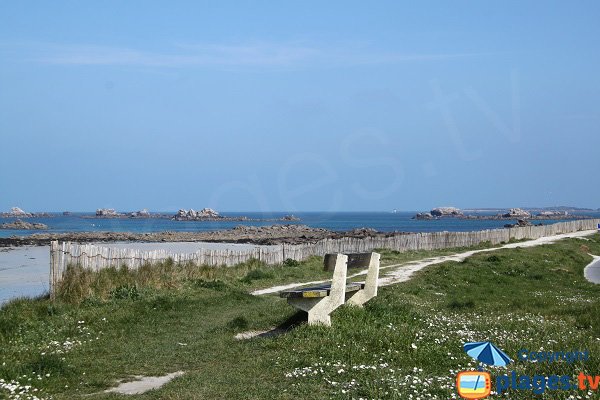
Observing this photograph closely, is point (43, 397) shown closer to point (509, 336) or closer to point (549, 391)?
point (549, 391)

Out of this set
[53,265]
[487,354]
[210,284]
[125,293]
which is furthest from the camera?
[210,284]

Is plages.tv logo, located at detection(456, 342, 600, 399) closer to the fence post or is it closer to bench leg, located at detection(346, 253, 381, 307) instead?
bench leg, located at detection(346, 253, 381, 307)

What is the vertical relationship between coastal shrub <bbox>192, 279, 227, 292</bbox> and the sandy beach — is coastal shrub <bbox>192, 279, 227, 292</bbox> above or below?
above

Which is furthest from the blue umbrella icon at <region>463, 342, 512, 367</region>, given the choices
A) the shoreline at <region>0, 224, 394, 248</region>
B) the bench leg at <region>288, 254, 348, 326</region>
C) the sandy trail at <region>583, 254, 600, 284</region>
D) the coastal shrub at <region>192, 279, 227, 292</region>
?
the shoreline at <region>0, 224, 394, 248</region>

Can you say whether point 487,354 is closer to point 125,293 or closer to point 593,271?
point 125,293

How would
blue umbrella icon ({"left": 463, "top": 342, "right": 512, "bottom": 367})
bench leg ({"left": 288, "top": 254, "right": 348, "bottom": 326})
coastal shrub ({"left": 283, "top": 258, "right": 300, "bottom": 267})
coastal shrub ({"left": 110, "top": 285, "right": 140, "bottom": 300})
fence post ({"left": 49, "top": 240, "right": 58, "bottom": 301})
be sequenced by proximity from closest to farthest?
blue umbrella icon ({"left": 463, "top": 342, "right": 512, "bottom": 367}), bench leg ({"left": 288, "top": 254, "right": 348, "bottom": 326}), coastal shrub ({"left": 110, "top": 285, "right": 140, "bottom": 300}), fence post ({"left": 49, "top": 240, "right": 58, "bottom": 301}), coastal shrub ({"left": 283, "top": 258, "right": 300, "bottom": 267})

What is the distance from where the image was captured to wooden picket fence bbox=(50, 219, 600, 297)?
786 inches

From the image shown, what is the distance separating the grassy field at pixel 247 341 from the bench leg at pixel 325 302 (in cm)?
22

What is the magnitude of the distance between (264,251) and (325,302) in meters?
21.7

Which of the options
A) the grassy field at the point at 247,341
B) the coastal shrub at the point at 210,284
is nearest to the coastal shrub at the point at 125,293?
the grassy field at the point at 247,341

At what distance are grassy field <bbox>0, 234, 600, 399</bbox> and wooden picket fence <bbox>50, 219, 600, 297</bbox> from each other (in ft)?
2.30

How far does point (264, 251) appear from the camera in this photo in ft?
111

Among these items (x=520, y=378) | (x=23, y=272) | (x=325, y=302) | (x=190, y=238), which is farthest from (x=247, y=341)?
(x=190, y=238)

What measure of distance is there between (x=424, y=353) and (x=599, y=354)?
8.07 ft
